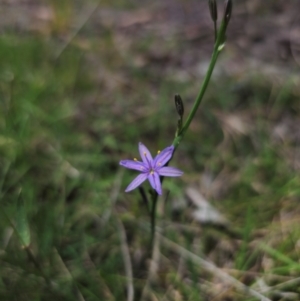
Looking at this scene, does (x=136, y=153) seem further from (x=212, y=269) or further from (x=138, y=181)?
(x=138, y=181)

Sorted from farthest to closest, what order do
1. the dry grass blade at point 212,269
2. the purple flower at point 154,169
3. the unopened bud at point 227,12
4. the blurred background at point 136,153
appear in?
1. the blurred background at point 136,153
2. the dry grass blade at point 212,269
3. the purple flower at point 154,169
4. the unopened bud at point 227,12

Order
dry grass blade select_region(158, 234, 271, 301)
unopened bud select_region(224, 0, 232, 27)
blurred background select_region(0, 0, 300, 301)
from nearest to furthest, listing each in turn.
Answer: unopened bud select_region(224, 0, 232, 27) → dry grass blade select_region(158, 234, 271, 301) → blurred background select_region(0, 0, 300, 301)

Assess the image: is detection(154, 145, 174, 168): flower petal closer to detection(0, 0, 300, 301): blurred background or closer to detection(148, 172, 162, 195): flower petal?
detection(148, 172, 162, 195): flower petal

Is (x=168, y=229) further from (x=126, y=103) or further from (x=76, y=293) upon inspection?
(x=126, y=103)

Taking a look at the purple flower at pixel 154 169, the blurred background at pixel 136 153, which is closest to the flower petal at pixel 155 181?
the purple flower at pixel 154 169

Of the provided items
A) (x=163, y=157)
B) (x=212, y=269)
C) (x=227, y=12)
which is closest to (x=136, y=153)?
(x=212, y=269)

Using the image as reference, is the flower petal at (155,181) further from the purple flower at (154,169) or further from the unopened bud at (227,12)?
the unopened bud at (227,12)

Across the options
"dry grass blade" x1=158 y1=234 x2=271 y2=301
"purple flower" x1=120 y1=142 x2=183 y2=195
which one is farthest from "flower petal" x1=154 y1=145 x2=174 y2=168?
"dry grass blade" x1=158 y1=234 x2=271 y2=301
